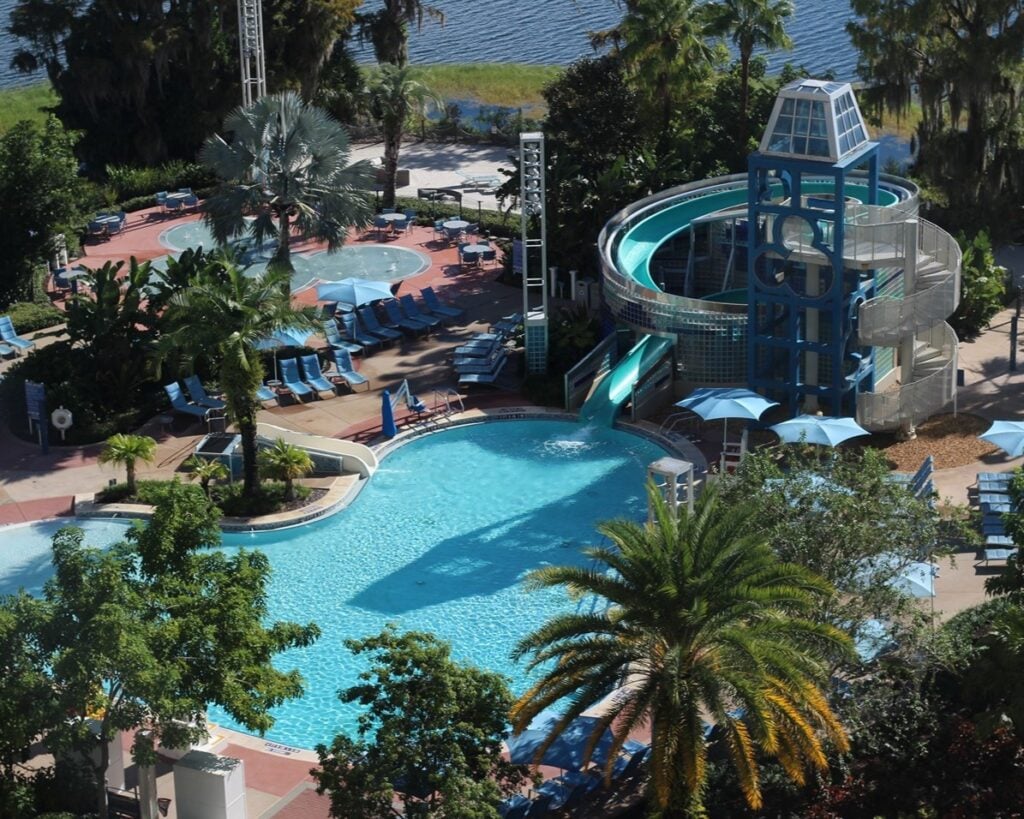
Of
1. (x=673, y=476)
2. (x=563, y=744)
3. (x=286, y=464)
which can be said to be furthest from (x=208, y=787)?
(x=286, y=464)

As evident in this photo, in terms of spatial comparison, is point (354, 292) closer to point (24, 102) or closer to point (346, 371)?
point (346, 371)

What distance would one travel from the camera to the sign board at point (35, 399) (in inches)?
1481

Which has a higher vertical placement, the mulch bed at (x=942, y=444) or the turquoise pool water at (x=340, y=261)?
the turquoise pool water at (x=340, y=261)

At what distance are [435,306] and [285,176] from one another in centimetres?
579

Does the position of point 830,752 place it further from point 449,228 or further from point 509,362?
point 449,228

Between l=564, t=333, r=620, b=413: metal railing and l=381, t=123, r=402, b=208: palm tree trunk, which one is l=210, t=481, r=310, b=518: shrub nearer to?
l=564, t=333, r=620, b=413: metal railing

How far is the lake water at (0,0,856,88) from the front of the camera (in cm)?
9069

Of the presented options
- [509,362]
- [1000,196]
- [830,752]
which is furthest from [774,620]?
[1000,196]

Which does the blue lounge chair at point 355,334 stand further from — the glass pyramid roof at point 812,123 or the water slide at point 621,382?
the glass pyramid roof at point 812,123

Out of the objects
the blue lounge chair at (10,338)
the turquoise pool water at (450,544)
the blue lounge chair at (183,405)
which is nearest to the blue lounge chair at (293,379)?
the blue lounge chair at (183,405)

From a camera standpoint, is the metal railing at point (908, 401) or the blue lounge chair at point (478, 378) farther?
the blue lounge chair at point (478, 378)

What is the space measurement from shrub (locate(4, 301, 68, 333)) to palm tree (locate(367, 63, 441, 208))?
12435mm

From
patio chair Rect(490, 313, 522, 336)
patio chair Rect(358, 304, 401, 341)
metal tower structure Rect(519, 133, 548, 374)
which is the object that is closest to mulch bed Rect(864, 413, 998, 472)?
metal tower structure Rect(519, 133, 548, 374)

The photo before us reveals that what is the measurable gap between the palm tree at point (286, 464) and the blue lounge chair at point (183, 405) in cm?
355
